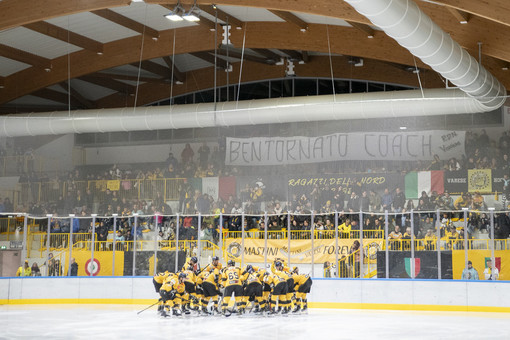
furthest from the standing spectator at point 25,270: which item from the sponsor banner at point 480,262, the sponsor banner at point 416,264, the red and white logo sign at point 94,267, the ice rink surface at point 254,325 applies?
the sponsor banner at point 480,262

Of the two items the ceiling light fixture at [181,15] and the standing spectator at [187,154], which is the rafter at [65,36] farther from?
the ceiling light fixture at [181,15]

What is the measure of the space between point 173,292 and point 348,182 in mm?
6809

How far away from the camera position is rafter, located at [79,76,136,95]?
2741 centimetres

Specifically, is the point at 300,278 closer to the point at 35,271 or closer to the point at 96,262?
the point at 96,262

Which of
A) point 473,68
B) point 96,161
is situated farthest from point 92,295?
point 473,68

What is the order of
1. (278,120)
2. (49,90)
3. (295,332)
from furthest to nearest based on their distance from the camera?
(49,90), (278,120), (295,332)

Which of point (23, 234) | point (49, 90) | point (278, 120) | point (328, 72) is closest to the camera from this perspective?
point (23, 234)

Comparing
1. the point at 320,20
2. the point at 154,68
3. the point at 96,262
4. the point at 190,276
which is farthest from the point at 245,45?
the point at 190,276

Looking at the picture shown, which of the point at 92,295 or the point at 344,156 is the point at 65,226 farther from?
the point at 344,156

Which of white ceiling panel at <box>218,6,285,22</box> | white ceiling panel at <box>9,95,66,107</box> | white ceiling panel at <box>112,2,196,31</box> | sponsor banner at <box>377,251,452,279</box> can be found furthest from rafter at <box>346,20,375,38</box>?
white ceiling panel at <box>9,95,66,107</box>

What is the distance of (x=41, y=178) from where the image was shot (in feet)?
68.8

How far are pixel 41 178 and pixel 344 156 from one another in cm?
886

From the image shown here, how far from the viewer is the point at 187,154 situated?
818 inches

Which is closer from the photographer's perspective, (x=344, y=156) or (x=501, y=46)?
(x=501, y=46)
